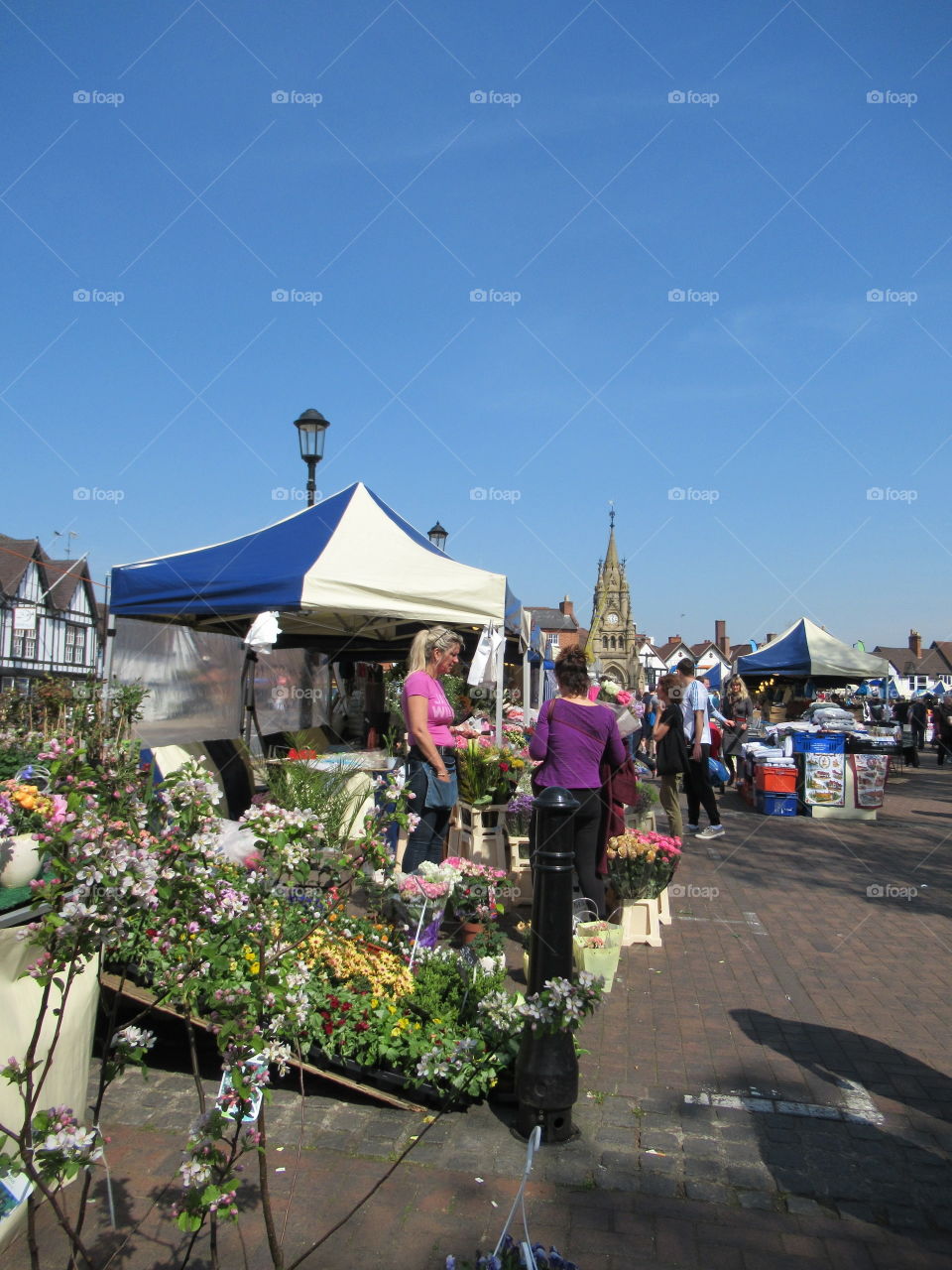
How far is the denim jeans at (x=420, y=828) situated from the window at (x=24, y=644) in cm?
4175

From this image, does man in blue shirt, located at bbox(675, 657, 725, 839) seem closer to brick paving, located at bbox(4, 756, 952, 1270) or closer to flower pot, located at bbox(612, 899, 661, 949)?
flower pot, located at bbox(612, 899, 661, 949)

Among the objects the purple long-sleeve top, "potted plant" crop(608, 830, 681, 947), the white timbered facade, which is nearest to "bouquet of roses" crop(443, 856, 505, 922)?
the purple long-sleeve top

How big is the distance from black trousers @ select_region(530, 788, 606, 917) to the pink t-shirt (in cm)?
82

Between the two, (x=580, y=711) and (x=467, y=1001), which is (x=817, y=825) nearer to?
(x=580, y=711)

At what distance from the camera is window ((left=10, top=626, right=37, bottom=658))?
139ft

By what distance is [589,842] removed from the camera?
17.9ft

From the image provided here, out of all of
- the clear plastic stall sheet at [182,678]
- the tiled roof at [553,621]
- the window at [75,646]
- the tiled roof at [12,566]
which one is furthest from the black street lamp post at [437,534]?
the tiled roof at [553,621]

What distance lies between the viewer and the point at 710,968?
18.0 ft

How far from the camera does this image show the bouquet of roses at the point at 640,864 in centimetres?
573

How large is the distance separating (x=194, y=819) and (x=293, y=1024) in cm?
A: 58

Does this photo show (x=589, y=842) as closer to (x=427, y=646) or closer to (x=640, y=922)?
(x=640, y=922)

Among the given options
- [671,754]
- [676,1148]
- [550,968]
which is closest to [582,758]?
[550,968]

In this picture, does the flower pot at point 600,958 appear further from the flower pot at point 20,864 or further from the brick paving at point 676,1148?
the flower pot at point 20,864

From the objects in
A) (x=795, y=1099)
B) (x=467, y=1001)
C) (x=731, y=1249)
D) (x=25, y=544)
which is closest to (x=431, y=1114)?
(x=467, y=1001)
